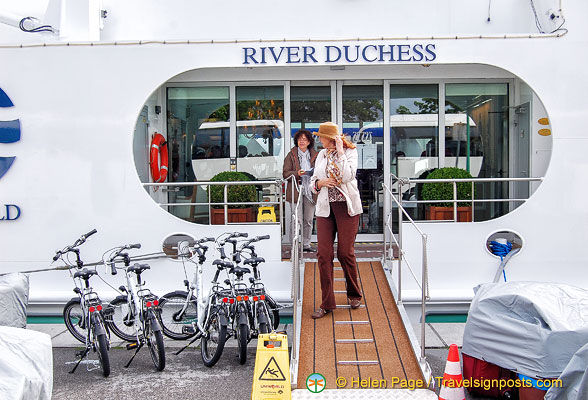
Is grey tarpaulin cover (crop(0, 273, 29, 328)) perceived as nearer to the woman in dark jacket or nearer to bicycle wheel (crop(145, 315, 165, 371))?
bicycle wheel (crop(145, 315, 165, 371))

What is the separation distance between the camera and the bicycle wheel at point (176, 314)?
560 cm

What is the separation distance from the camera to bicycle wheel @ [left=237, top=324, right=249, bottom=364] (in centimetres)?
494

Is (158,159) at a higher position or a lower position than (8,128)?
lower

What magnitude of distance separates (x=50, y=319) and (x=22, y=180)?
1.48 m

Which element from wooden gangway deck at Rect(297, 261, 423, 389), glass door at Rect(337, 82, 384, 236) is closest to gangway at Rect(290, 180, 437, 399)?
wooden gangway deck at Rect(297, 261, 423, 389)

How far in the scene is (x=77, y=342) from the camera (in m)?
5.88

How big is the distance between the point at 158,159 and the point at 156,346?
3.56m

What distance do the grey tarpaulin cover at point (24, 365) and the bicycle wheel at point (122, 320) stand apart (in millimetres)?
1599

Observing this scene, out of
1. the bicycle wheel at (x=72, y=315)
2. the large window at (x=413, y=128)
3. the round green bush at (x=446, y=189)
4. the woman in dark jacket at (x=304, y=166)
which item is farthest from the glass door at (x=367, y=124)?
the bicycle wheel at (x=72, y=315)

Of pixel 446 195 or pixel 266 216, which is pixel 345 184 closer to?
pixel 266 216

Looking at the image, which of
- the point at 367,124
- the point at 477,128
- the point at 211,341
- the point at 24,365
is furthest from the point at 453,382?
the point at 477,128

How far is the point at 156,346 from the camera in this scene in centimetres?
511

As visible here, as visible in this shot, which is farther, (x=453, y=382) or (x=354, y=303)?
(x=354, y=303)

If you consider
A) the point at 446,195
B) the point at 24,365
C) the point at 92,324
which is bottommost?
the point at 92,324
